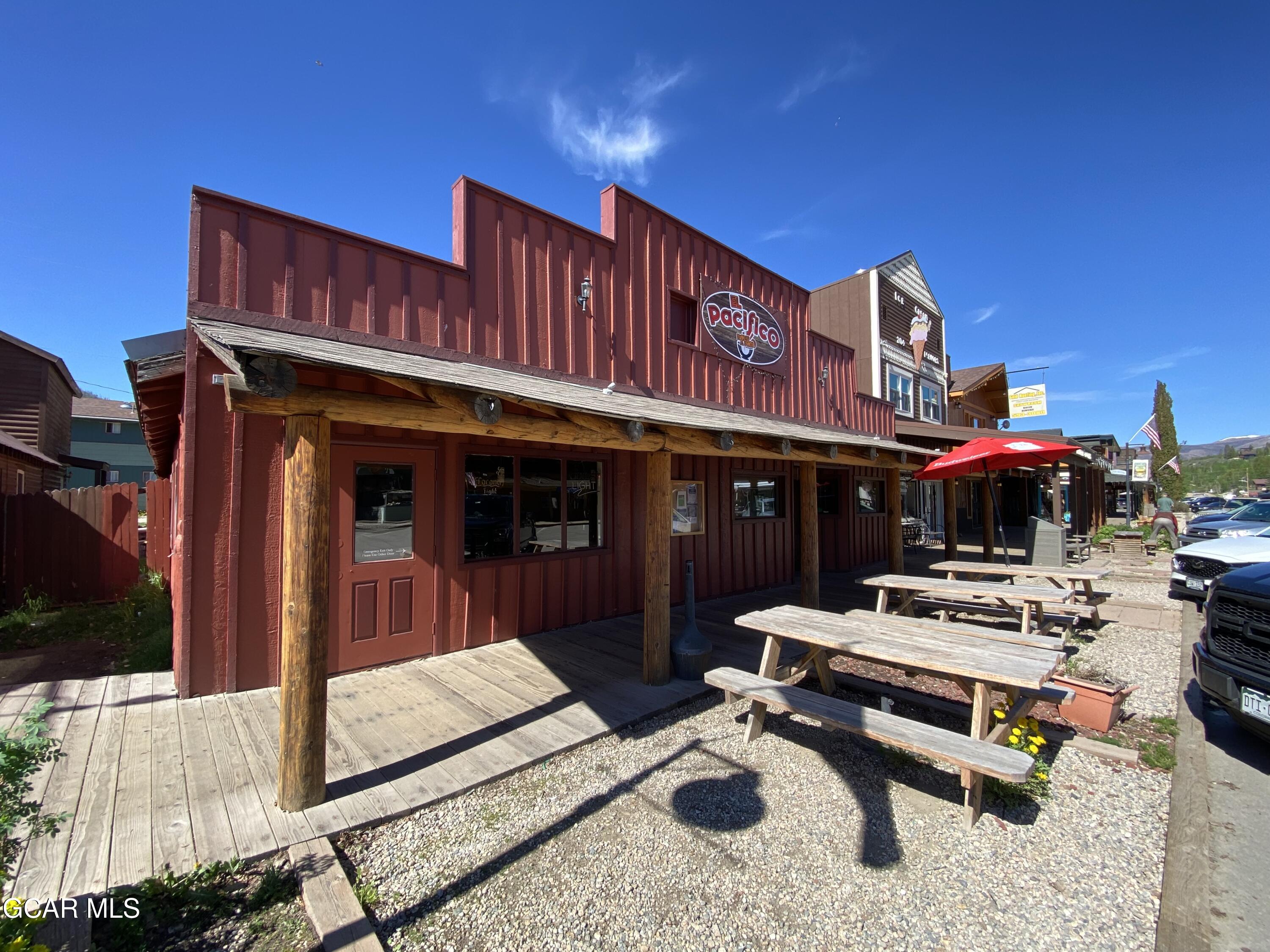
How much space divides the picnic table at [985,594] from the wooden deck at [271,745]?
214 centimetres

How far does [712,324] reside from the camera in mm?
8461

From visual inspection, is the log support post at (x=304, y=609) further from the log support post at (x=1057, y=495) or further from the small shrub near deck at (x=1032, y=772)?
the log support post at (x=1057, y=495)

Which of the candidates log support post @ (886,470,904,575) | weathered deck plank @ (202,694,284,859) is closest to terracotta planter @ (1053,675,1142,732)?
log support post @ (886,470,904,575)

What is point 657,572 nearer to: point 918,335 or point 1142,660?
point 1142,660

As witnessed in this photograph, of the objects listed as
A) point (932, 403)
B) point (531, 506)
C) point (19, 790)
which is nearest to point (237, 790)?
point (19, 790)

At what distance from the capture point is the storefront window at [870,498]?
12.1 metres

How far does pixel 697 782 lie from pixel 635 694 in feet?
4.20

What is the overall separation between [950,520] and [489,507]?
363 inches

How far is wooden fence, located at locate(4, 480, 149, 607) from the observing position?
834cm

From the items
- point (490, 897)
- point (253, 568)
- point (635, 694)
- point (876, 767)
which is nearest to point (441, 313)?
point (253, 568)

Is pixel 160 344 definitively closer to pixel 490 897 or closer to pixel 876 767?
pixel 490 897

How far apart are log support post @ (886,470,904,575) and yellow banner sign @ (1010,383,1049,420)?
15556 millimetres

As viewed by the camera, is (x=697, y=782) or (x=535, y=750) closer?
(x=697, y=782)

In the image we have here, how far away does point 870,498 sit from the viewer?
1259 cm
